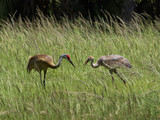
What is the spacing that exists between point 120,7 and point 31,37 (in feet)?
12.9

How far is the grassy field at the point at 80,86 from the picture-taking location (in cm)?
312

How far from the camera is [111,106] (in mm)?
3217

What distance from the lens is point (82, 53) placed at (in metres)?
5.71

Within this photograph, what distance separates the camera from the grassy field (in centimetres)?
312

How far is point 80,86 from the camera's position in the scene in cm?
399

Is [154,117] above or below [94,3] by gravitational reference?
below

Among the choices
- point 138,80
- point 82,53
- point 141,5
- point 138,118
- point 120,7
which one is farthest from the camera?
point 141,5

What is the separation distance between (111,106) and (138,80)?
43.2 inches

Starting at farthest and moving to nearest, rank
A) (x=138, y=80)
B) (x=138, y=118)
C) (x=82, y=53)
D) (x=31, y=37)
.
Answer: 1. (x=31, y=37)
2. (x=82, y=53)
3. (x=138, y=80)
4. (x=138, y=118)

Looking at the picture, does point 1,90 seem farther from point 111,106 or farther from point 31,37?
point 31,37

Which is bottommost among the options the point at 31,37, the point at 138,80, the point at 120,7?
the point at 138,80

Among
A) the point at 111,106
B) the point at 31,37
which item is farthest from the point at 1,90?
the point at 31,37

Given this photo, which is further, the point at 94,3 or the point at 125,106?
the point at 94,3

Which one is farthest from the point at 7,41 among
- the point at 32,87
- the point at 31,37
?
the point at 32,87
